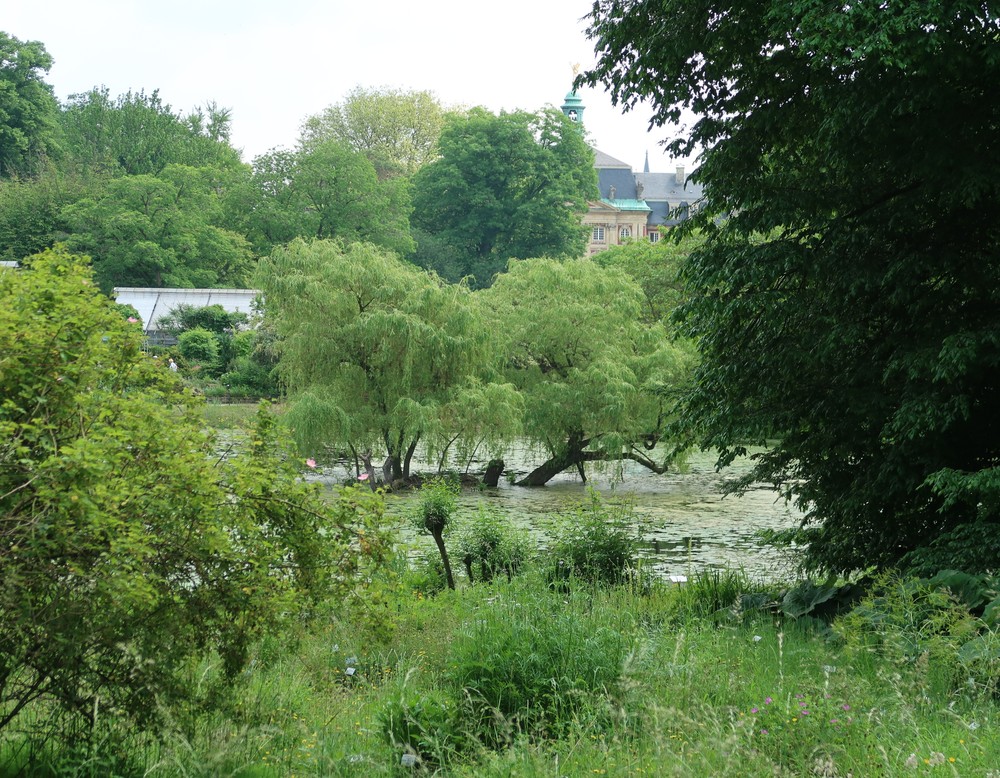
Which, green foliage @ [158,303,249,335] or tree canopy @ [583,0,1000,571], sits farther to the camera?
green foliage @ [158,303,249,335]

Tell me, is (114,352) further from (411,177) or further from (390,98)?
(390,98)

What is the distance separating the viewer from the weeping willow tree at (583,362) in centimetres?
2167

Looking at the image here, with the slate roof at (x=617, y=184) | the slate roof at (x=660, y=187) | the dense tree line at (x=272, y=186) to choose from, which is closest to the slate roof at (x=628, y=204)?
the slate roof at (x=617, y=184)

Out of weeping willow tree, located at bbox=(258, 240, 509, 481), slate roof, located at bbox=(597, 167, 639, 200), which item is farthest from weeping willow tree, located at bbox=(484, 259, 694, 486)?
Result: slate roof, located at bbox=(597, 167, 639, 200)

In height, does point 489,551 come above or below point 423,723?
below

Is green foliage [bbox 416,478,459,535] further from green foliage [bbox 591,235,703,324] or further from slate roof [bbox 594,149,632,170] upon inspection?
slate roof [bbox 594,149,632,170]

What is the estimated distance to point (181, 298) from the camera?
4231 centimetres

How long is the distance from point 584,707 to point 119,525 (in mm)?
2260

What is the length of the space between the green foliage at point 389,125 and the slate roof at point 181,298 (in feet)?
66.8

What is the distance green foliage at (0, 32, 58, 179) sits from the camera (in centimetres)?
5712

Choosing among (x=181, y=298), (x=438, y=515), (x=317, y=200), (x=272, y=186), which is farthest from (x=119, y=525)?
(x=272, y=186)

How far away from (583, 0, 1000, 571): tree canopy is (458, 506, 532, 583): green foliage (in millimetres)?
2655

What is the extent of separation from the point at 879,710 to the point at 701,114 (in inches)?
263

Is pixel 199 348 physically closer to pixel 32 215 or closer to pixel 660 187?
pixel 32 215
